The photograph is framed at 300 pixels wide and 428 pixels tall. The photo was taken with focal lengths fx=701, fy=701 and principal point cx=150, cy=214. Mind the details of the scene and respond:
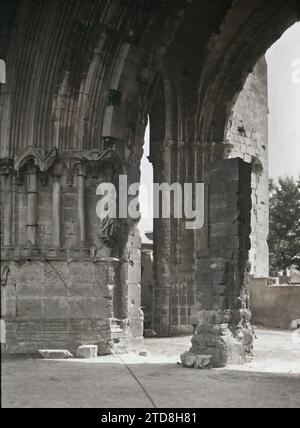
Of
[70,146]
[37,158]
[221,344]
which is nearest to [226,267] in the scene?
[221,344]

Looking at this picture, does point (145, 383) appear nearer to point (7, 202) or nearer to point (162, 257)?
point (7, 202)

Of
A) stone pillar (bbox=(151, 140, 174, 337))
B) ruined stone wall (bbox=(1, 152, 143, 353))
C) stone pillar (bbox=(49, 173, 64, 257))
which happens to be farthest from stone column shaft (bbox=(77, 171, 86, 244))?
stone pillar (bbox=(151, 140, 174, 337))

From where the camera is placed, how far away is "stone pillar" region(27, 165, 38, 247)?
11871 mm

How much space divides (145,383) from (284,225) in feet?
88.3

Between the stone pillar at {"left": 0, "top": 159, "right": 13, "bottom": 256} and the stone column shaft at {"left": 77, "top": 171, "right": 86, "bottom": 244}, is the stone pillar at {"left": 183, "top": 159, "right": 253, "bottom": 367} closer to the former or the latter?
the stone column shaft at {"left": 77, "top": 171, "right": 86, "bottom": 244}

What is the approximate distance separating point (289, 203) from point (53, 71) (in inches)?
979

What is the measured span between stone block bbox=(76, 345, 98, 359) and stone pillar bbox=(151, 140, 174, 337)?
5077mm

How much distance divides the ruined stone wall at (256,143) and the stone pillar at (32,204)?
7.88 m

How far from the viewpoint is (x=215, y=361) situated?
34.0 feet

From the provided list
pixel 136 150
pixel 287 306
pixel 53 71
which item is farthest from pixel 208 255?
pixel 287 306

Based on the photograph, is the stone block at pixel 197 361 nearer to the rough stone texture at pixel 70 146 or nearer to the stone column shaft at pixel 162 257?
the rough stone texture at pixel 70 146

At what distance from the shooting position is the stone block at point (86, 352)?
11.4 m

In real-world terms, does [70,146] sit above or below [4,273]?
above

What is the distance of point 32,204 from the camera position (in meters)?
11.9
